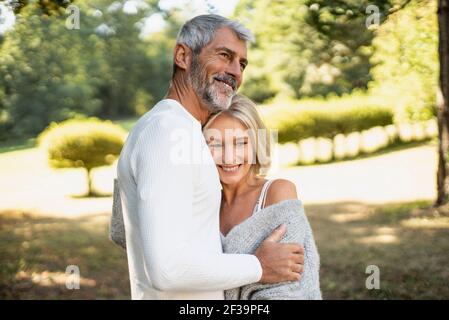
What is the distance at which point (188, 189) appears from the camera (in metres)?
1.39

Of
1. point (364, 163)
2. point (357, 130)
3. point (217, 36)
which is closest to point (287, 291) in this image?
point (217, 36)

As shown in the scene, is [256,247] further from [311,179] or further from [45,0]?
[311,179]

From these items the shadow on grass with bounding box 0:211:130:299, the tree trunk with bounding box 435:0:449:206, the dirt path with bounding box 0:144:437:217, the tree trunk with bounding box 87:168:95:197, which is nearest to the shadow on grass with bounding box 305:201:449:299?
the dirt path with bounding box 0:144:437:217

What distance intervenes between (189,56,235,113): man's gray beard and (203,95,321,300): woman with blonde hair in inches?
4.2

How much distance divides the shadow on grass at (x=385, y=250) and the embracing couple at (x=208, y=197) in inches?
191

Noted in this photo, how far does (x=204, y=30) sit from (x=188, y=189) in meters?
0.59

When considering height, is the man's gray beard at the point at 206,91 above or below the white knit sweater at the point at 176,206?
above

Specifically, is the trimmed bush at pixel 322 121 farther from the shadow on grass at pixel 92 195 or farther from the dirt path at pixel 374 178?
the shadow on grass at pixel 92 195

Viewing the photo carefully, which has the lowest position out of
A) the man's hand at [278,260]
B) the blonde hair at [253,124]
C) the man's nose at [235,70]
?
the man's hand at [278,260]

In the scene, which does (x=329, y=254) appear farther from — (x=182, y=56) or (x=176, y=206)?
(x=176, y=206)

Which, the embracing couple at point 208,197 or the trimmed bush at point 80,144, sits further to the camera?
the trimmed bush at point 80,144

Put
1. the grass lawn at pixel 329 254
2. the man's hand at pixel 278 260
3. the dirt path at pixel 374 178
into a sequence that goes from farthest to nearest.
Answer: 1. the dirt path at pixel 374 178
2. the grass lawn at pixel 329 254
3. the man's hand at pixel 278 260

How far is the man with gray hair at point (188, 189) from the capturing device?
1346 mm

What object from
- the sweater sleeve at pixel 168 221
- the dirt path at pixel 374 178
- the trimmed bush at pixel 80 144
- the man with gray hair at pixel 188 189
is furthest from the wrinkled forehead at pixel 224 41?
the trimmed bush at pixel 80 144
